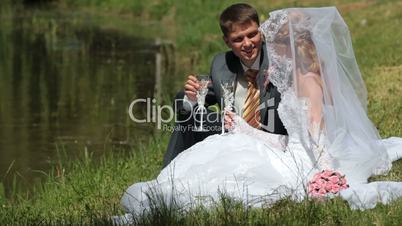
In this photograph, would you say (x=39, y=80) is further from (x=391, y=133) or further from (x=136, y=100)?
(x=391, y=133)

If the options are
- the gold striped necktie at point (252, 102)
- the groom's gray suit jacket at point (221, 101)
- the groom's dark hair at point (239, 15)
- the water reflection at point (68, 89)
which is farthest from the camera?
the water reflection at point (68, 89)

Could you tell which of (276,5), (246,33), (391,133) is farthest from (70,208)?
(276,5)

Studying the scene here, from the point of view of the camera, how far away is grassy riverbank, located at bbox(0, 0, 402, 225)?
481 cm

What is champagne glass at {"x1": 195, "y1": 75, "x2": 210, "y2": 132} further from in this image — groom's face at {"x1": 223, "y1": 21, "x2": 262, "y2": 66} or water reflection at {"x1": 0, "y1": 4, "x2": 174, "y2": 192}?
water reflection at {"x1": 0, "y1": 4, "x2": 174, "y2": 192}

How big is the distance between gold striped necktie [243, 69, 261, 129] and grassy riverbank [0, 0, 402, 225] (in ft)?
3.28

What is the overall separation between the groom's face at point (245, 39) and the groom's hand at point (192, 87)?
38 centimetres

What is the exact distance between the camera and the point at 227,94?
643 cm

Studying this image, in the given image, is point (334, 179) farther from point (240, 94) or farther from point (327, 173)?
point (240, 94)

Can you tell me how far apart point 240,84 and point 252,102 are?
19cm

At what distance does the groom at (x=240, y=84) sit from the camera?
6210mm

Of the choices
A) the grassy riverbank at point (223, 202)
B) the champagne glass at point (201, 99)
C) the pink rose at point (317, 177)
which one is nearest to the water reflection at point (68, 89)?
the grassy riverbank at point (223, 202)

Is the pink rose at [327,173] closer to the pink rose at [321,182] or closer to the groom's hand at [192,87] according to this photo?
the pink rose at [321,182]

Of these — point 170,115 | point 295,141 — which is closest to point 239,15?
point 295,141

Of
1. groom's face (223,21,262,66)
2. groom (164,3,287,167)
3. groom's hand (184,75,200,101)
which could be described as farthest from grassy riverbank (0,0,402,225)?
groom's face (223,21,262,66)
